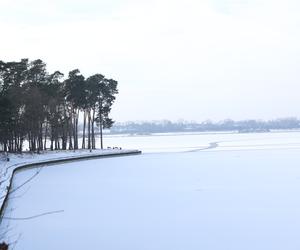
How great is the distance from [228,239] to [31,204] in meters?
7.52

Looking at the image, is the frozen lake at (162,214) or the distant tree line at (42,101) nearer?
the frozen lake at (162,214)

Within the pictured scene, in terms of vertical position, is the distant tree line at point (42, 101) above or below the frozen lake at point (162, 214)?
above

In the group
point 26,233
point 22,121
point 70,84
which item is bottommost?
point 26,233

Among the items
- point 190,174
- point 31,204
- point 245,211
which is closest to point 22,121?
point 190,174

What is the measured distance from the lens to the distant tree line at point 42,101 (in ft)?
142

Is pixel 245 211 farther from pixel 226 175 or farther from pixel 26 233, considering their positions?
pixel 226 175

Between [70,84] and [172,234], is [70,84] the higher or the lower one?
the higher one

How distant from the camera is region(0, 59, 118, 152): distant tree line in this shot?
4319 centimetres

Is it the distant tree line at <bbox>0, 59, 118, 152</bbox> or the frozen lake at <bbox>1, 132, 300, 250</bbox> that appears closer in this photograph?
the frozen lake at <bbox>1, 132, 300, 250</bbox>

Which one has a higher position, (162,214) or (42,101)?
(42,101)

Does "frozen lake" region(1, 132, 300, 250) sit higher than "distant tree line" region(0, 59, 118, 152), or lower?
lower

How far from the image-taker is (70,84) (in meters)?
54.8

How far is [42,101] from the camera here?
153ft

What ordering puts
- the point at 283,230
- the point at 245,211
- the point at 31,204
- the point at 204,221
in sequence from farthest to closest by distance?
1. the point at 31,204
2. the point at 245,211
3. the point at 204,221
4. the point at 283,230
